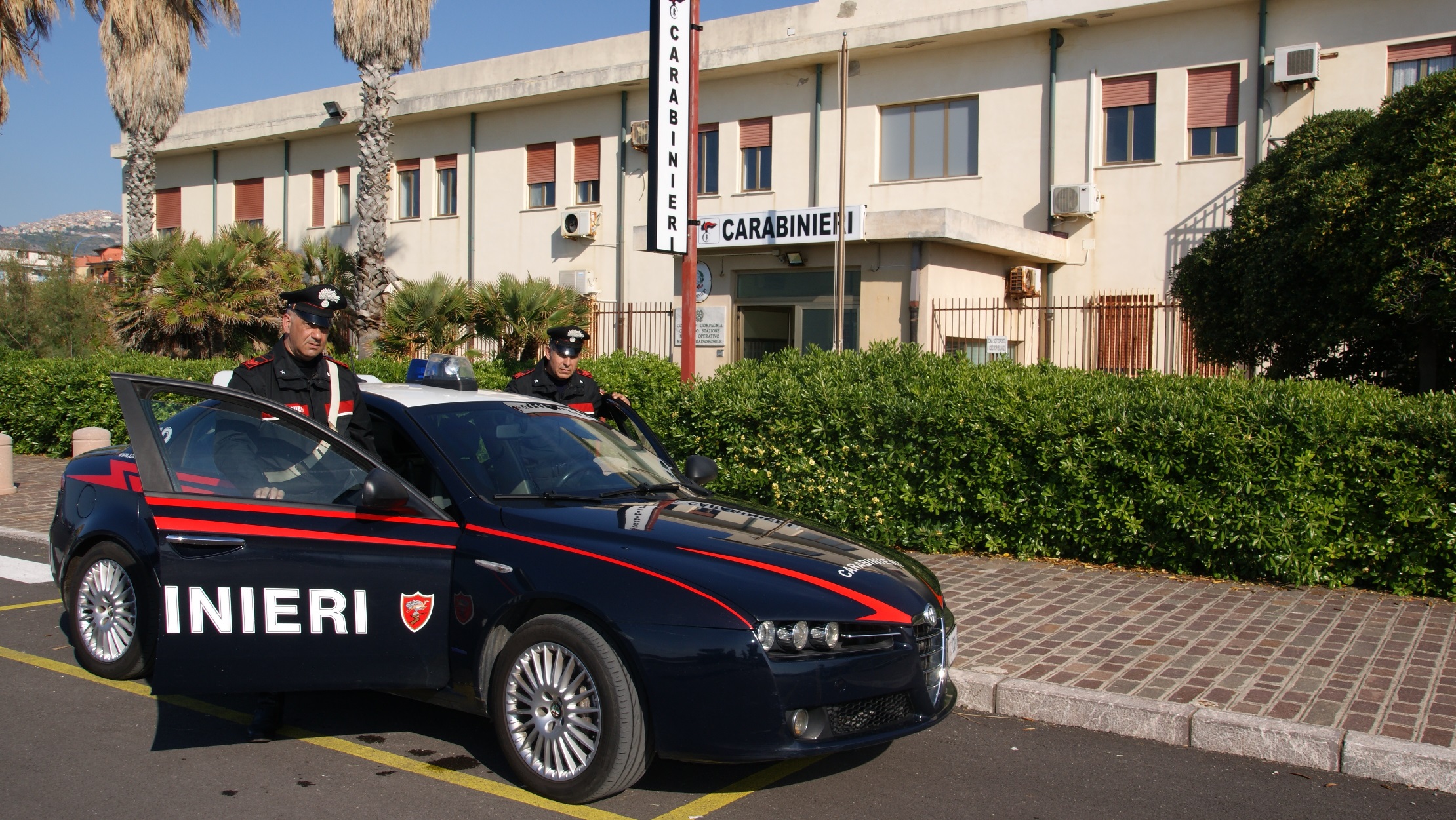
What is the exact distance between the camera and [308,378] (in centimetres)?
548


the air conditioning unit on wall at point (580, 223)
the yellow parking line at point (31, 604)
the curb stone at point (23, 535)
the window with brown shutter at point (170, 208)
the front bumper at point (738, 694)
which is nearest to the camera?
the front bumper at point (738, 694)

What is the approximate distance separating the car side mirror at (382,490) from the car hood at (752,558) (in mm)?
434

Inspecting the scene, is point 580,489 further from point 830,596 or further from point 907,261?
point 907,261

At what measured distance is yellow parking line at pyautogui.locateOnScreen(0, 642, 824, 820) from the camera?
405cm

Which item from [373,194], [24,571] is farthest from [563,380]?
[373,194]

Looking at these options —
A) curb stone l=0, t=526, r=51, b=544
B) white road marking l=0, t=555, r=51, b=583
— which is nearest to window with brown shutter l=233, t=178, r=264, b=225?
curb stone l=0, t=526, r=51, b=544

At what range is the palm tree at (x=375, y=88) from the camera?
61.1 feet

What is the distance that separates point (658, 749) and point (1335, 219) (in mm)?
10226

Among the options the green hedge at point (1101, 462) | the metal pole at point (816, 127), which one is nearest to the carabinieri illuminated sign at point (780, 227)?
the metal pole at point (816, 127)

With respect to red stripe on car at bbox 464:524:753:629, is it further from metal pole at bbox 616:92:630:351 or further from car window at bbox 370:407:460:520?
metal pole at bbox 616:92:630:351

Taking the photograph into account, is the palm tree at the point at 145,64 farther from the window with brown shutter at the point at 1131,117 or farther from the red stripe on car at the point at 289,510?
the red stripe on car at the point at 289,510

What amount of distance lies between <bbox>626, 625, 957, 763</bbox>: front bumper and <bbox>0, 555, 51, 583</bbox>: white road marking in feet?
21.0

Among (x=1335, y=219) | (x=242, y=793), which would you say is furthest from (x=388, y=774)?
(x=1335, y=219)

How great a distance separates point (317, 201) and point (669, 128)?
67.8 ft
